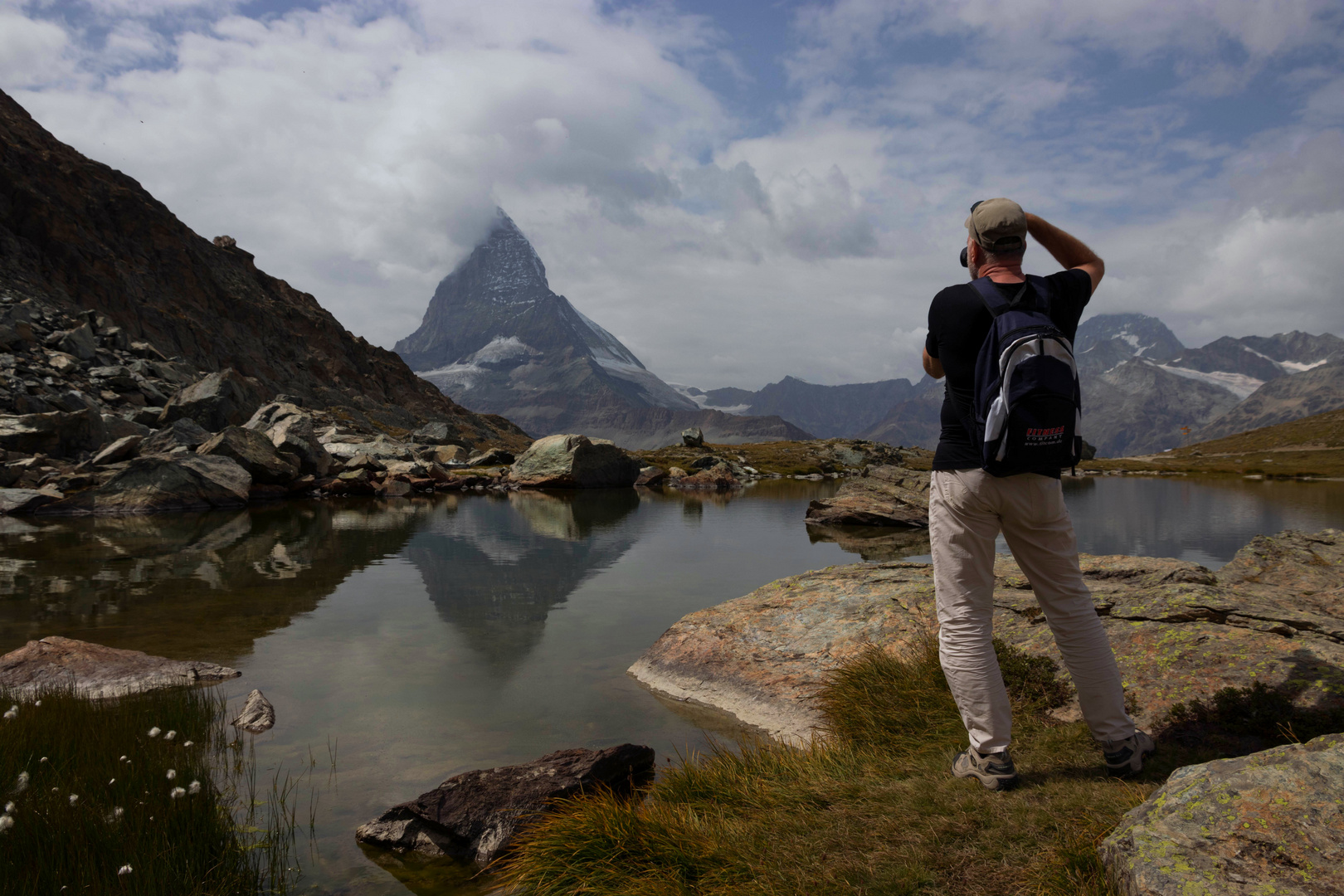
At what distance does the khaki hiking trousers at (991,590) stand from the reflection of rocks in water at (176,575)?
1033 cm

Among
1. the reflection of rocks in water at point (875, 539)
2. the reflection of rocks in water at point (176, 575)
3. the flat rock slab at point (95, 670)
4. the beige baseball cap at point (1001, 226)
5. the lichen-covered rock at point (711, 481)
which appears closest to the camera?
the beige baseball cap at point (1001, 226)

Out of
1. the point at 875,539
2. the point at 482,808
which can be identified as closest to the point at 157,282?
the point at 875,539

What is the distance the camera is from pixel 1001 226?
4.87 metres

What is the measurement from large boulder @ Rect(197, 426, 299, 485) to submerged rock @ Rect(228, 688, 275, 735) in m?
30.3

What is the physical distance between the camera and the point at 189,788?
4.69 metres

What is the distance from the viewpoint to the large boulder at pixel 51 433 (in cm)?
3177

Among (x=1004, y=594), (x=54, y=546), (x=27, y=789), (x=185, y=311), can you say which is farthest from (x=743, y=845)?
(x=185, y=311)

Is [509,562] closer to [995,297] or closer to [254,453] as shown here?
[995,297]

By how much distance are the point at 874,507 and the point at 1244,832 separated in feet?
94.7

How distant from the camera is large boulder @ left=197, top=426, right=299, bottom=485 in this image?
1335 inches

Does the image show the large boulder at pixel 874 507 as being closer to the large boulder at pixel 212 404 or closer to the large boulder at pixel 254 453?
the large boulder at pixel 254 453

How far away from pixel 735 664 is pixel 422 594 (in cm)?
880

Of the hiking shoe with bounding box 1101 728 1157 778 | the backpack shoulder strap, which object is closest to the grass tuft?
the hiking shoe with bounding box 1101 728 1157 778

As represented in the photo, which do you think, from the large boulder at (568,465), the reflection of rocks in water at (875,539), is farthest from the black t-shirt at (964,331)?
the large boulder at (568,465)
